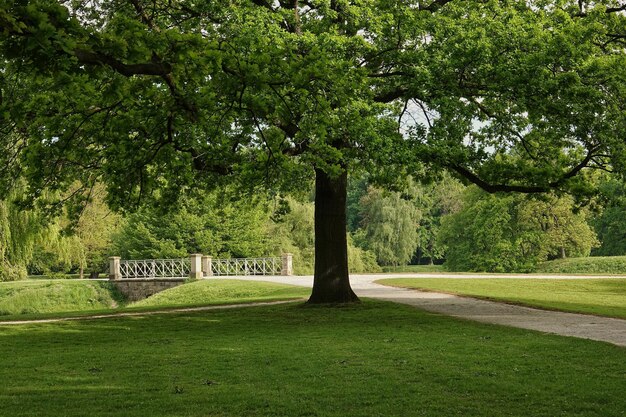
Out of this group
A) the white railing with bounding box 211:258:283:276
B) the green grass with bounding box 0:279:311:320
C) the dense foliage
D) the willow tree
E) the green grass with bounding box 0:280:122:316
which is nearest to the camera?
the willow tree

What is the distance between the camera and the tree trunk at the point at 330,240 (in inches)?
802

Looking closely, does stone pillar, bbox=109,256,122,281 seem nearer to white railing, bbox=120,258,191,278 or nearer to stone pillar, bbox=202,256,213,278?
white railing, bbox=120,258,191,278

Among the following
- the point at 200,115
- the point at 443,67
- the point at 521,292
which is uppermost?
the point at 443,67

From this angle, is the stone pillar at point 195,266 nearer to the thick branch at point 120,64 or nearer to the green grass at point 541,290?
the green grass at point 541,290

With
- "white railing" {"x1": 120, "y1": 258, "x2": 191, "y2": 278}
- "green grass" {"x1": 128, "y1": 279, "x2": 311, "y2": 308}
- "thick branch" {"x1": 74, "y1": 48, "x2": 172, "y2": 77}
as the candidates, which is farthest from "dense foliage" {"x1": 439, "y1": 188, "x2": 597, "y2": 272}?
"thick branch" {"x1": 74, "y1": 48, "x2": 172, "y2": 77}

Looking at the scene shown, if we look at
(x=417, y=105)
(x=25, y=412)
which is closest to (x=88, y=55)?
(x=25, y=412)

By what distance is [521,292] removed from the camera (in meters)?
28.0

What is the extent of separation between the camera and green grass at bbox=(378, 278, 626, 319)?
2247 centimetres

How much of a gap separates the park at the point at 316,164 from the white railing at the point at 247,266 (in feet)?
39.6

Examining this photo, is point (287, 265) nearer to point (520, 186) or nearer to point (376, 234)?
point (376, 234)

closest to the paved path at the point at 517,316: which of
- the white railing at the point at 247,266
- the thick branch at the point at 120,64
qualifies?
the thick branch at the point at 120,64

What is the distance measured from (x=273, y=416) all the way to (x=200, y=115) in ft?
12.0

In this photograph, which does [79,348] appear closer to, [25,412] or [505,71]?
[25,412]

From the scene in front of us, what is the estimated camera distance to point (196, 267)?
41469 mm
